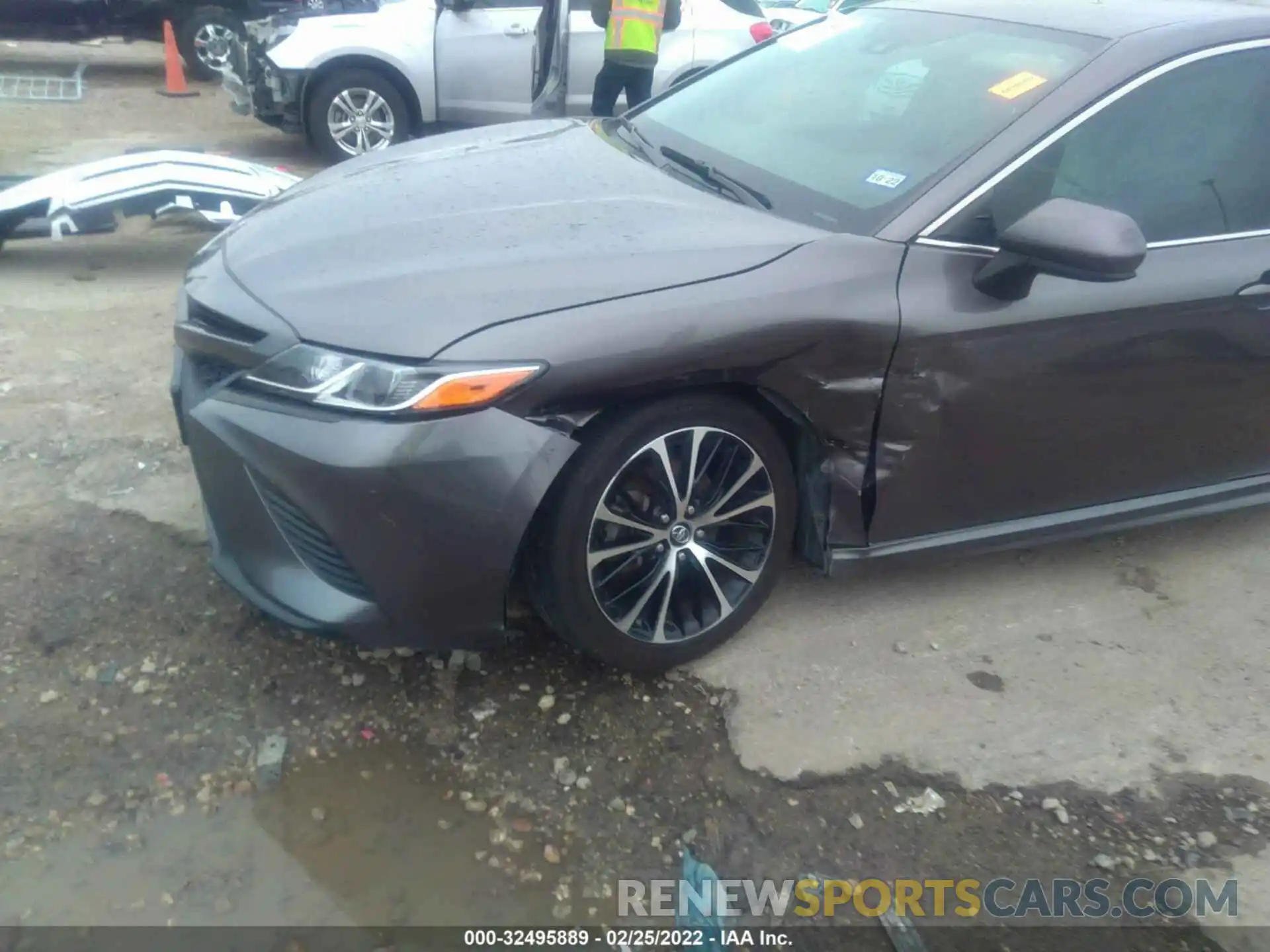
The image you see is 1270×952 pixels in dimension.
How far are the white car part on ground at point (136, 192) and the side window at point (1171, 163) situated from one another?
12.0 ft

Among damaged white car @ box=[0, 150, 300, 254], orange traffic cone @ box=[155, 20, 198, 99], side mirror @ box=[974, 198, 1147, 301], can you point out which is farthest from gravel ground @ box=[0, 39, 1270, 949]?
orange traffic cone @ box=[155, 20, 198, 99]

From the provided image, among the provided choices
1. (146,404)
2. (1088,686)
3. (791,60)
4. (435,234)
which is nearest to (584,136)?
(791,60)

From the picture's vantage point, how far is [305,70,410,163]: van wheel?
7.82 m

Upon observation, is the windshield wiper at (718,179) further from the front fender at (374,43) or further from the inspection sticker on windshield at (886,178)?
the front fender at (374,43)

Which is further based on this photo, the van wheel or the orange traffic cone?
the orange traffic cone

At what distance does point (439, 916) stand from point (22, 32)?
11.8 meters

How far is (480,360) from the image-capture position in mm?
2262

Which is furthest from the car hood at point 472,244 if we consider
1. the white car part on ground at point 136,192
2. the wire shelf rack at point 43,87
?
the wire shelf rack at point 43,87

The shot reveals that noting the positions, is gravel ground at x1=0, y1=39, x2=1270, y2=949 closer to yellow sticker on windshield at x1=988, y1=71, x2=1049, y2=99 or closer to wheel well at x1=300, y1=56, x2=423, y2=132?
yellow sticker on windshield at x1=988, y1=71, x2=1049, y2=99

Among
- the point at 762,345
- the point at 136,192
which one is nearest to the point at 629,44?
the point at 136,192

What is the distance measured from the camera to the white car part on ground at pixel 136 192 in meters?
5.02

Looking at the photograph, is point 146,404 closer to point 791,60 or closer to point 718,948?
point 791,60

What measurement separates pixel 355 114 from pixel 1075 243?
661cm

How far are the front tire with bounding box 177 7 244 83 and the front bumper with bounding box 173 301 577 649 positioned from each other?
10.3 m
